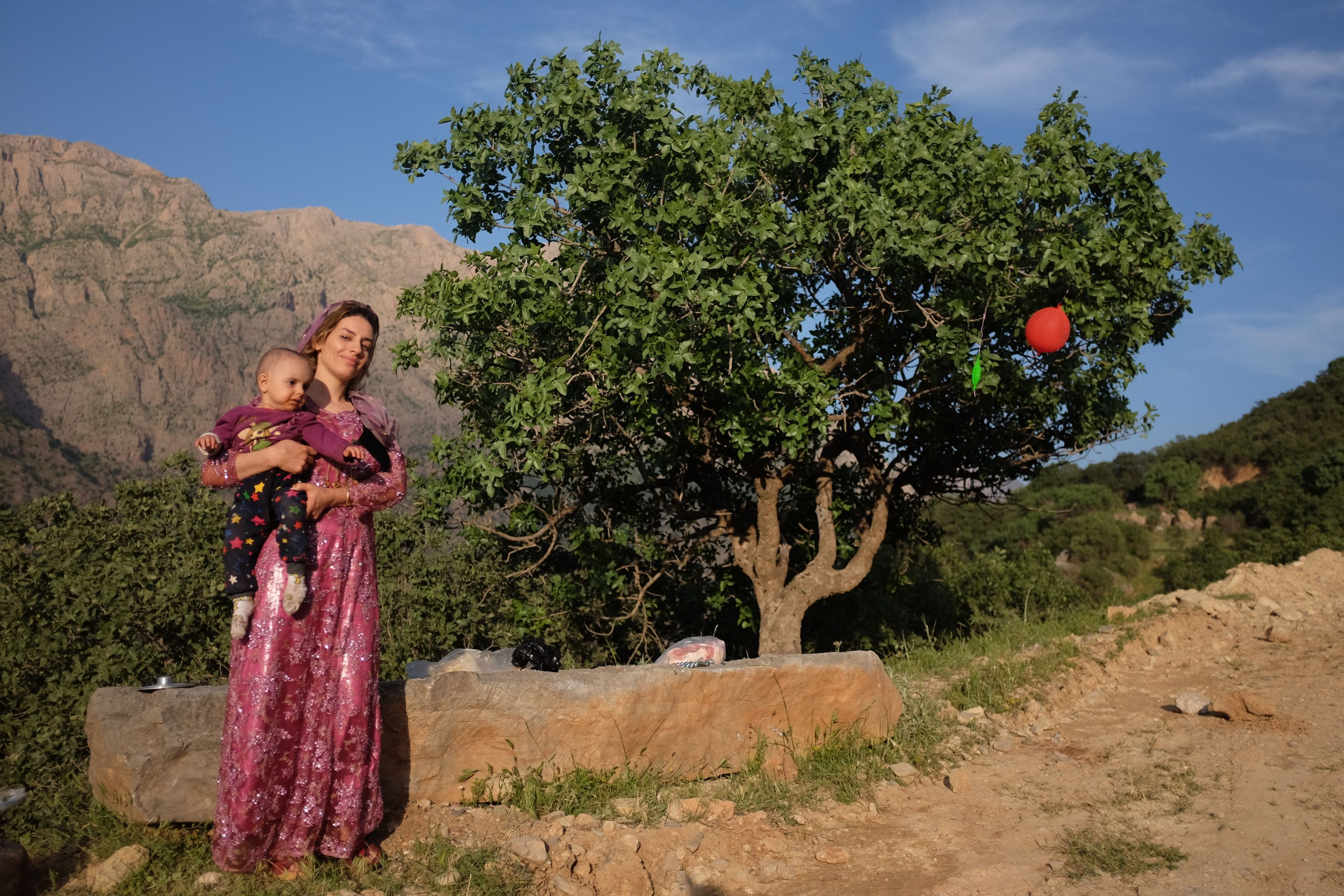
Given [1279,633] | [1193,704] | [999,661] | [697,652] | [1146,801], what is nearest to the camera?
[1146,801]

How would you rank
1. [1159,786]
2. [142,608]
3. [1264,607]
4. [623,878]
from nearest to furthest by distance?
[623,878]
[1159,786]
[142,608]
[1264,607]

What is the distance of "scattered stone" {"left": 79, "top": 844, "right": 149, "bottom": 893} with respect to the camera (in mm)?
3104

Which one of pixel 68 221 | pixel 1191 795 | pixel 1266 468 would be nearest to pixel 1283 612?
pixel 1191 795

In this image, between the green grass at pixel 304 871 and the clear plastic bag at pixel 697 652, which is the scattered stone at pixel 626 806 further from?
the clear plastic bag at pixel 697 652

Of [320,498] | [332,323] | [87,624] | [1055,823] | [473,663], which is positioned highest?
[332,323]

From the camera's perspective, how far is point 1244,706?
502 centimetres

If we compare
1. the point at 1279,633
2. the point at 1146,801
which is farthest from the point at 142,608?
the point at 1279,633

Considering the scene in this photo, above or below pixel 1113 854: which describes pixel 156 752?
above

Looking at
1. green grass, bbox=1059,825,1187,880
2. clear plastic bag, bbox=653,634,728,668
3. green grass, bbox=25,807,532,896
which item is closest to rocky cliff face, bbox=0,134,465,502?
green grass, bbox=25,807,532,896

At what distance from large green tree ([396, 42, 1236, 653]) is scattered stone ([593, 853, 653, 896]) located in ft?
8.75

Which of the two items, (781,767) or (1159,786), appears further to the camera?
(781,767)

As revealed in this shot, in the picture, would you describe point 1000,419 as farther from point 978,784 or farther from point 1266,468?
point 1266,468

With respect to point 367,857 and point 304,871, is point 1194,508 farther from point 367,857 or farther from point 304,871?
point 304,871

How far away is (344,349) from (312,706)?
50.4 inches
